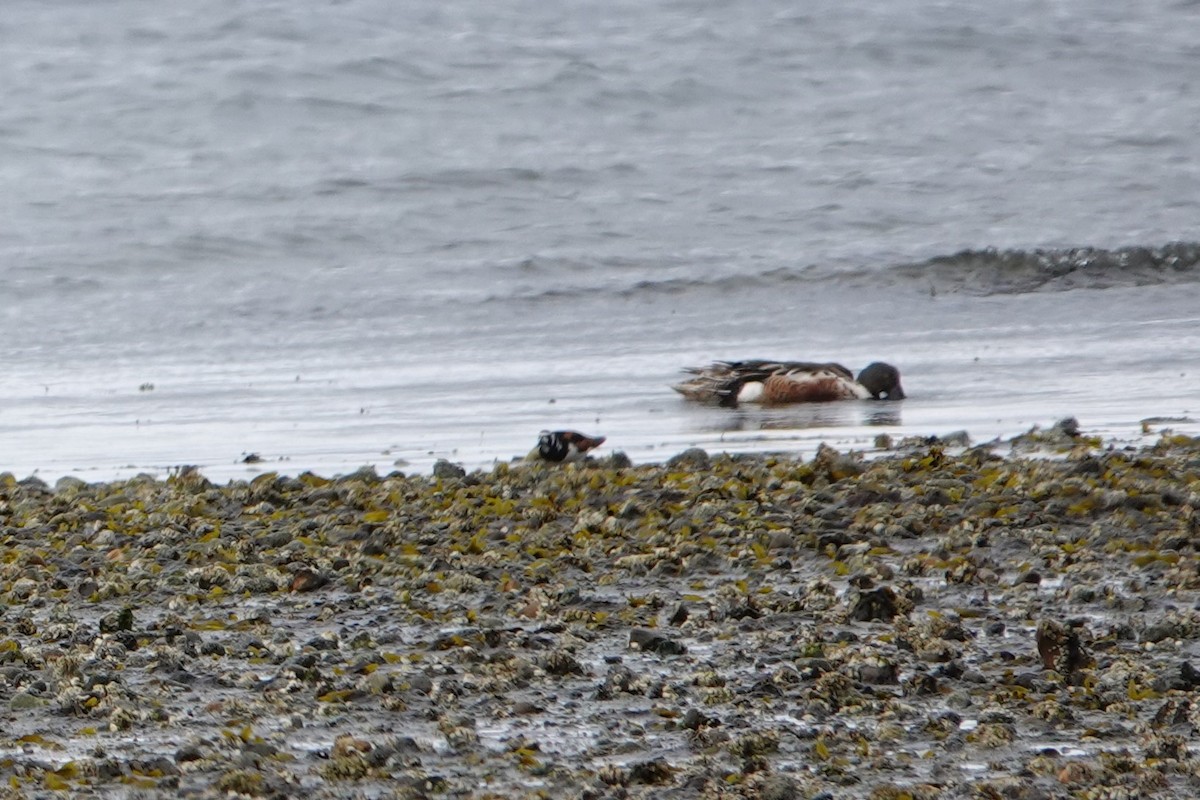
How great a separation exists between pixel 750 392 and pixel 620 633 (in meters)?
5.84

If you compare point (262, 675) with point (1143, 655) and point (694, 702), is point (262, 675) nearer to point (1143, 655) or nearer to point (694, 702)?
point (694, 702)

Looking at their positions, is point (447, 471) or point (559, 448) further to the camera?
point (559, 448)

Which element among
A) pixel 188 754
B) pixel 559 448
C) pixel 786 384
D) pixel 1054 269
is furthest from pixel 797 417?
pixel 1054 269

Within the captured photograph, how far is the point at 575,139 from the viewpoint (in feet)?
83.8

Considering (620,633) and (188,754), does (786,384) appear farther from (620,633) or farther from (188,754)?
(188,754)

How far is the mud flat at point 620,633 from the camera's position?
375 cm

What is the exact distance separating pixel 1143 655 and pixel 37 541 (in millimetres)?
3908

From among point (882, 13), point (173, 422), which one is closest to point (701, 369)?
point (173, 422)

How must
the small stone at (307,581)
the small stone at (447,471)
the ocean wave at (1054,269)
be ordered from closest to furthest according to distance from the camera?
the small stone at (307,581), the small stone at (447,471), the ocean wave at (1054,269)

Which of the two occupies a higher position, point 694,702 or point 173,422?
point 173,422

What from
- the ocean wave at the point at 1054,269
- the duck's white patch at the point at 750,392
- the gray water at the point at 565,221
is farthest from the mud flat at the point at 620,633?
the ocean wave at the point at 1054,269

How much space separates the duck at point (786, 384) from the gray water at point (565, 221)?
212 millimetres

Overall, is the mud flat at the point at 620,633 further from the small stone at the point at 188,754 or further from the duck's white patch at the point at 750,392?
the duck's white patch at the point at 750,392

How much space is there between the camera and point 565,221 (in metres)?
20.6
